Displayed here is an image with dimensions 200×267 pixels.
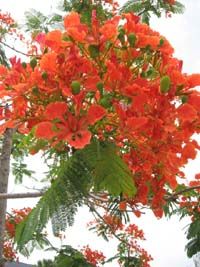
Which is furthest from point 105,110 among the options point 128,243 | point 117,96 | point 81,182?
point 128,243

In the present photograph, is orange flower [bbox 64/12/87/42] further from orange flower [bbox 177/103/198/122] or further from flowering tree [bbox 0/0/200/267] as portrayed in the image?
orange flower [bbox 177/103/198/122]

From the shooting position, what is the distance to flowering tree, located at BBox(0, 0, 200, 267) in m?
1.27

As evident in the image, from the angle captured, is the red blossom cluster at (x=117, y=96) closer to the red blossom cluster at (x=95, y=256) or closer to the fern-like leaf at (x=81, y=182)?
the fern-like leaf at (x=81, y=182)

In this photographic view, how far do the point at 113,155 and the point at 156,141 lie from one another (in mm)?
123

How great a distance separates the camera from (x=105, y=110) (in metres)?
1.25

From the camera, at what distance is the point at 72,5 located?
6078 mm

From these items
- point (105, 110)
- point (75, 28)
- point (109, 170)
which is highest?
point (75, 28)

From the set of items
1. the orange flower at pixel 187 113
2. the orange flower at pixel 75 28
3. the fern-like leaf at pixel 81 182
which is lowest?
the fern-like leaf at pixel 81 182

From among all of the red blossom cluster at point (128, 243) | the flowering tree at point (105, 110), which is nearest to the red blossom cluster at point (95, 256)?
the red blossom cluster at point (128, 243)

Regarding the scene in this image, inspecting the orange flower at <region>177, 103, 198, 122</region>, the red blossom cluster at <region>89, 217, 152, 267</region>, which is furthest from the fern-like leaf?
the red blossom cluster at <region>89, 217, 152, 267</region>

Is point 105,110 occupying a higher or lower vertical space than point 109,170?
higher

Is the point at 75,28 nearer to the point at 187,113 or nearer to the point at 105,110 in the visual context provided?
the point at 105,110

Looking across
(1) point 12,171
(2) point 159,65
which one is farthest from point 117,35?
(1) point 12,171

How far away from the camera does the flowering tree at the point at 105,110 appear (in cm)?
127
